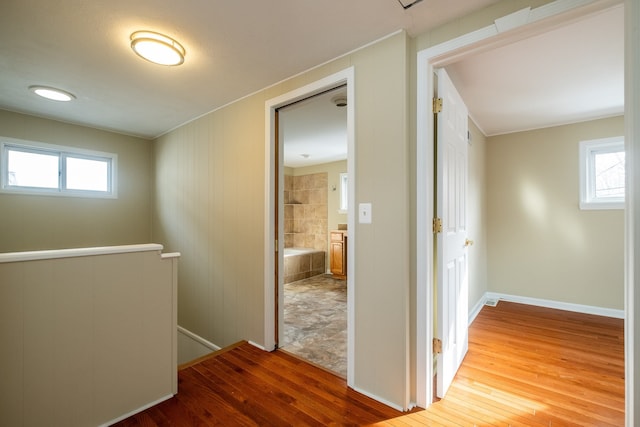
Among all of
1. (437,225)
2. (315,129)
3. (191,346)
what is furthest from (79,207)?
(437,225)

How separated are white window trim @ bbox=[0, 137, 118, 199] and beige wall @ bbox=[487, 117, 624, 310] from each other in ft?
17.8

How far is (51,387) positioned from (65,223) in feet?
9.07

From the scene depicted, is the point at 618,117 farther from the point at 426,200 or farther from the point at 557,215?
the point at 426,200

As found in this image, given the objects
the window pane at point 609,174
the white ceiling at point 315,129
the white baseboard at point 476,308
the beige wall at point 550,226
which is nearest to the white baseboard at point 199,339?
the white ceiling at point 315,129

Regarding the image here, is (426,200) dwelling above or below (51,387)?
above

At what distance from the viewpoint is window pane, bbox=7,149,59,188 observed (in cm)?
307

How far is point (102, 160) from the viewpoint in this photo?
3701 millimetres

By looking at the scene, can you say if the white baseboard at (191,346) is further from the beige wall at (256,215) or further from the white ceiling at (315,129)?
the white ceiling at (315,129)

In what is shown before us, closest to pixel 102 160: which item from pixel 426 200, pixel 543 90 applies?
pixel 426 200

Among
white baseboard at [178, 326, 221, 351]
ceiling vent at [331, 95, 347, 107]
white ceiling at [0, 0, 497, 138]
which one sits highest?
ceiling vent at [331, 95, 347, 107]

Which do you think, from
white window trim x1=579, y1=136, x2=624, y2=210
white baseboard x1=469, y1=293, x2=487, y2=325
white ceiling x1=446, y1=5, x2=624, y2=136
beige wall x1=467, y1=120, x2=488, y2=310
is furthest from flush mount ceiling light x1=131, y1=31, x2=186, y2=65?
white window trim x1=579, y1=136, x2=624, y2=210

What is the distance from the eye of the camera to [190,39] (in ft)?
5.79

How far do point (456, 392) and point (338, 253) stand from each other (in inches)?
150

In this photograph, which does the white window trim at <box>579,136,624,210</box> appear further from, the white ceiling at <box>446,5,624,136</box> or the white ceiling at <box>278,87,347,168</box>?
the white ceiling at <box>278,87,347,168</box>
